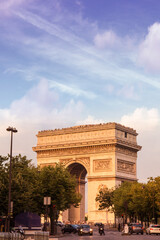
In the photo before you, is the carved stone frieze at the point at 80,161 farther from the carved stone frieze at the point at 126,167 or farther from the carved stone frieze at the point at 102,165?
the carved stone frieze at the point at 126,167

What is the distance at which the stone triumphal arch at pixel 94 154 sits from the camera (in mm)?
103356

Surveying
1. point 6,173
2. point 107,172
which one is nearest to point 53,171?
point 6,173

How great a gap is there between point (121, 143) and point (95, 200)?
12687 mm

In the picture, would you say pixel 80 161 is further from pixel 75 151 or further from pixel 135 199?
pixel 135 199

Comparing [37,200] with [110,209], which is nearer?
[37,200]

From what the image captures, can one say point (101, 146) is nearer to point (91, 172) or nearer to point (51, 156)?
point (91, 172)

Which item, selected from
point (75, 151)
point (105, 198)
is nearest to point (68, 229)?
point (105, 198)

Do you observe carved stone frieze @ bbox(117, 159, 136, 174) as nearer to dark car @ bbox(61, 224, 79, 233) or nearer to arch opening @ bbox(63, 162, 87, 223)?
arch opening @ bbox(63, 162, 87, 223)

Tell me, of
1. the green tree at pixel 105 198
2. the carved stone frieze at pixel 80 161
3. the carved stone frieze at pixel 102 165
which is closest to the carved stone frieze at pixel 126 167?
the carved stone frieze at pixel 102 165

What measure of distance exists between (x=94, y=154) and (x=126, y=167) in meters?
7.32

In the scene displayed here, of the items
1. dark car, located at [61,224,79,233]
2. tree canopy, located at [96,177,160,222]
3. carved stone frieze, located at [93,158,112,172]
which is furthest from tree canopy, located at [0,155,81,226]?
carved stone frieze, located at [93,158,112,172]

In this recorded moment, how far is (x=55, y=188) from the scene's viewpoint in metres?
67.1

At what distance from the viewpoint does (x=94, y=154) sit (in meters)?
106

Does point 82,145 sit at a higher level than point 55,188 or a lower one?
higher
